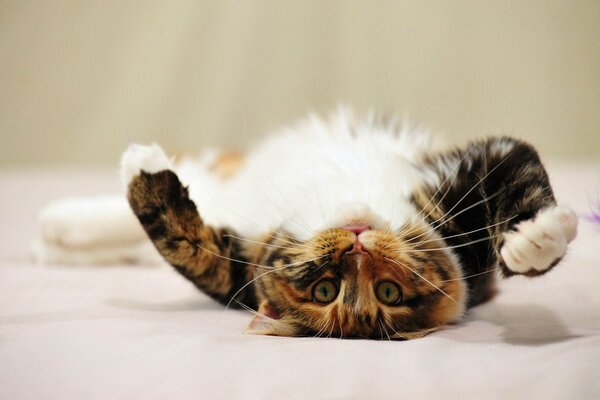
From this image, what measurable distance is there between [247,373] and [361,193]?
54 centimetres

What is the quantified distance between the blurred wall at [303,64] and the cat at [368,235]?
69.4 inches

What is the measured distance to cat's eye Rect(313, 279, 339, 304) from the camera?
107 cm

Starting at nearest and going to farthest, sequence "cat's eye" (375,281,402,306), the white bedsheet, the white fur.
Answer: the white bedsheet, "cat's eye" (375,281,402,306), the white fur

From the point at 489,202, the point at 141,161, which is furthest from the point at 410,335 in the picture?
the point at 141,161

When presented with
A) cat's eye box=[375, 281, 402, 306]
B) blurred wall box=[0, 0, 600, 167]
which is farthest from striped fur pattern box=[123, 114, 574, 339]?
blurred wall box=[0, 0, 600, 167]

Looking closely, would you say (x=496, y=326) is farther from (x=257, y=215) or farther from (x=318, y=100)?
(x=318, y=100)

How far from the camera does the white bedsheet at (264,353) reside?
2.42 feet

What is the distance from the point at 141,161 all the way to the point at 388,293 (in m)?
0.54

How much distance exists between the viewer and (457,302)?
3.60 feet

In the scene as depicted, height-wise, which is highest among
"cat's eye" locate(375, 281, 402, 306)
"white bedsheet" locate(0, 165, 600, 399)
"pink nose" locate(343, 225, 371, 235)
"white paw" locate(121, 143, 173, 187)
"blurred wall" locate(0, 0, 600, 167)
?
"blurred wall" locate(0, 0, 600, 167)

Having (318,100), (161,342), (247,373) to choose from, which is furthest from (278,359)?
(318,100)

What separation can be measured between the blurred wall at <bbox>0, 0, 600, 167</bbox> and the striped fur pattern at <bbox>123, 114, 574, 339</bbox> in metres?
1.86

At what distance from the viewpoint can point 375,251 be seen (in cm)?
102

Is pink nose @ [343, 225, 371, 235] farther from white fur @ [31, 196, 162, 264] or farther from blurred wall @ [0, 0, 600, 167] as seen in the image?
blurred wall @ [0, 0, 600, 167]
